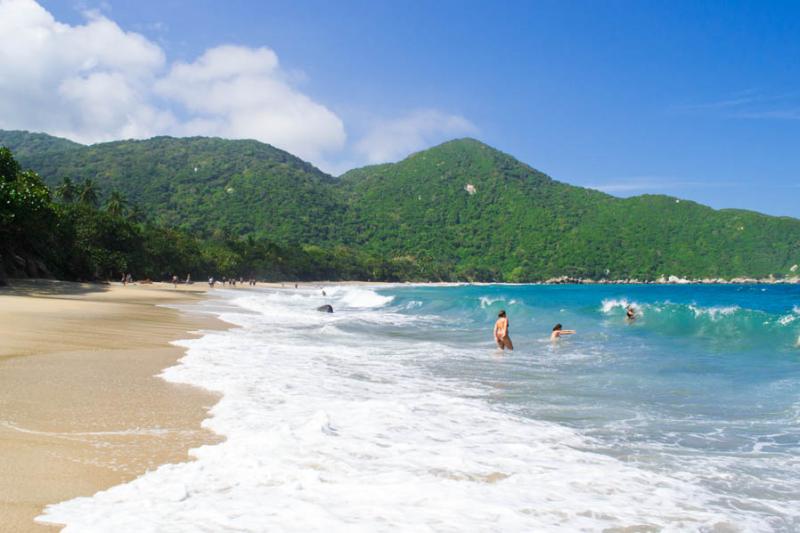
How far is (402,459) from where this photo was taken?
5.39m

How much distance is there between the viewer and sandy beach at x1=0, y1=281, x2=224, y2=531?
417cm

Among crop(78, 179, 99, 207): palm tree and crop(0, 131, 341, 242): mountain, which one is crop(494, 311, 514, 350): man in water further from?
crop(0, 131, 341, 242): mountain

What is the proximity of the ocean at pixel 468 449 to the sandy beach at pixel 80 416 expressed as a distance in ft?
0.86

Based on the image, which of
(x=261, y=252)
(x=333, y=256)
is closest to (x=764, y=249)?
(x=333, y=256)

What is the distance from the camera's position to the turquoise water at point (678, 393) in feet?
18.9

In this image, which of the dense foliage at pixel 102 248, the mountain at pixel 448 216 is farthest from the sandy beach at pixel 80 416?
the mountain at pixel 448 216

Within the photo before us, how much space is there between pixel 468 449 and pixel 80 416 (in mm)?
4176

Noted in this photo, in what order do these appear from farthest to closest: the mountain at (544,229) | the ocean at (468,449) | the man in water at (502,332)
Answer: the mountain at (544,229), the man in water at (502,332), the ocean at (468,449)

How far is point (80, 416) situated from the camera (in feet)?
20.0

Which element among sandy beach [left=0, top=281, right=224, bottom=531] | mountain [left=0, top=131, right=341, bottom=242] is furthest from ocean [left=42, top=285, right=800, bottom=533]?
mountain [left=0, top=131, right=341, bottom=242]

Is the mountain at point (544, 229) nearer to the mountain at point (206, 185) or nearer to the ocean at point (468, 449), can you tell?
the mountain at point (206, 185)

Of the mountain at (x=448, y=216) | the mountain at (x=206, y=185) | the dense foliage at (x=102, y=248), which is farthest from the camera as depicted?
the mountain at (x=448, y=216)

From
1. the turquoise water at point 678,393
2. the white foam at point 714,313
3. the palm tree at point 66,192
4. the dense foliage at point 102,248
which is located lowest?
the turquoise water at point 678,393

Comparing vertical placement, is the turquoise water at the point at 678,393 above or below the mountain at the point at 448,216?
below
